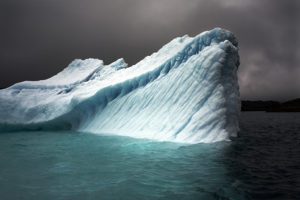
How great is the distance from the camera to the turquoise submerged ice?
14.4m

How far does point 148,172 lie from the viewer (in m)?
8.58

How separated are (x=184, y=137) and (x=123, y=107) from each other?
18.1 feet

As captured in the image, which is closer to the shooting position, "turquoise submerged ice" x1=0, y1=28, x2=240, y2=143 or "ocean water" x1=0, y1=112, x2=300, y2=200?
"ocean water" x1=0, y1=112, x2=300, y2=200

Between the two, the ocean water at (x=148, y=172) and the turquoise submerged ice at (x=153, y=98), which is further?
the turquoise submerged ice at (x=153, y=98)

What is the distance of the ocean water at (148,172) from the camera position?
22.1 ft

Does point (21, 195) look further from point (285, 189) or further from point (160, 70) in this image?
point (160, 70)

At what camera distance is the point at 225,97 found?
14.5 m

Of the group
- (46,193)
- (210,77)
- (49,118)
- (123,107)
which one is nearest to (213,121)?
(210,77)

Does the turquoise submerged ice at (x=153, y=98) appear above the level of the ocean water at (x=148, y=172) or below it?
above

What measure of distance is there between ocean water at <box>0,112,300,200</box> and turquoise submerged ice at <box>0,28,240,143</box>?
1.82 metres

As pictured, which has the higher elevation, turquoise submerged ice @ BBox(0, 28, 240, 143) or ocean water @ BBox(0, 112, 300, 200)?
turquoise submerged ice @ BBox(0, 28, 240, 143)

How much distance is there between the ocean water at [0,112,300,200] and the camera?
22.1ft

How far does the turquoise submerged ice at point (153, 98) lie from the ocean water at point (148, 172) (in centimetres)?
182

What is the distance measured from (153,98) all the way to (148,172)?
28.6 ft
